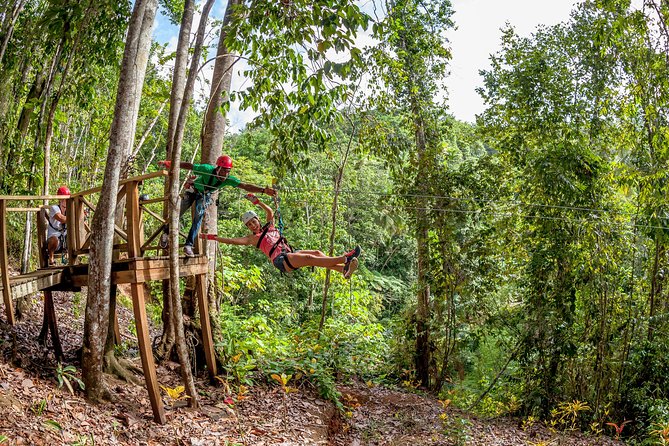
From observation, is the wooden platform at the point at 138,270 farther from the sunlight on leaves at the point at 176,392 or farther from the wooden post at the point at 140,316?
the sunlight on leaves at the point at 176,392

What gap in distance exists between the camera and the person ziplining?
6.34 m

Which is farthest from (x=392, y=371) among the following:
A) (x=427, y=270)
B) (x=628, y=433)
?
(x=628, y=433)

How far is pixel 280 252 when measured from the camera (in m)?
6.70

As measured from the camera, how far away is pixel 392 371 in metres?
10.8

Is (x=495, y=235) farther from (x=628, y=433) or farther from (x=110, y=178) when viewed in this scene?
(x=110, y=178)

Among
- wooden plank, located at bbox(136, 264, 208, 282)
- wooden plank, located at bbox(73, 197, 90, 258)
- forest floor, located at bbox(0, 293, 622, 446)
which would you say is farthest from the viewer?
wooden plank, located at bbox(73, 197, 90, 258)

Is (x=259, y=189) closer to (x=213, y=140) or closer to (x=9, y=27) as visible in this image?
(x=213, y=140)

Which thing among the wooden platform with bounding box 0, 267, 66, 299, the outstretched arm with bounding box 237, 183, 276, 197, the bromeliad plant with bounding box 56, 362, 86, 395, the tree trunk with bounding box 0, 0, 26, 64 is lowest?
the bromeliad plant with bounding box 56, 362, 86, 395

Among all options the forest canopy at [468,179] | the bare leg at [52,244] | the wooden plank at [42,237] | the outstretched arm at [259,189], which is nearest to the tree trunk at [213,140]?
the forest canopy at [468,179]

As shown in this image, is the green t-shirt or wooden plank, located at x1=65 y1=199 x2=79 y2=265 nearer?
wooden plank, located at x1=65 y1=199 x2=79 y2=265

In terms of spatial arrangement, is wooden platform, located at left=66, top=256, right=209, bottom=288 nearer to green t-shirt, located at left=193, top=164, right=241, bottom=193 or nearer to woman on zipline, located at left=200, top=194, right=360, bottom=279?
woman on zipline, located at left=200, top=194, right=360, bottom=279

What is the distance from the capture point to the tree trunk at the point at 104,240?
16.8 ft

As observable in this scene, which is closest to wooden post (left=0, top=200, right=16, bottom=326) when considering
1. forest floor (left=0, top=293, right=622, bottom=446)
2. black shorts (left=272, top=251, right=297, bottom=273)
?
forest floor (left=0, top=293, right=622, bottom=446)

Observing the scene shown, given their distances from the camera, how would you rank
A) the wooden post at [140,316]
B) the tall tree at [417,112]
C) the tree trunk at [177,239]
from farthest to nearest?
the tall tree at [417,112] < the tree trunk at [177,239] < the wooden post at [140,316]
